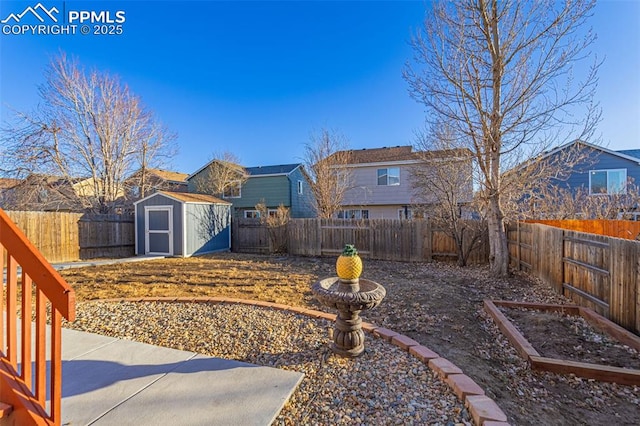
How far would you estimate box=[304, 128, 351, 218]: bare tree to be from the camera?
13383mm

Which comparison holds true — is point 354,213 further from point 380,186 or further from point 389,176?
point 389,176

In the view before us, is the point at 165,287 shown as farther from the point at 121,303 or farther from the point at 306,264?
the point at 306,264

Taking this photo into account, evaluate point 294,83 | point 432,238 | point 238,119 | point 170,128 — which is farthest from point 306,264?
point 170,128

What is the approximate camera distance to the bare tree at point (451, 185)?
9.01 meters

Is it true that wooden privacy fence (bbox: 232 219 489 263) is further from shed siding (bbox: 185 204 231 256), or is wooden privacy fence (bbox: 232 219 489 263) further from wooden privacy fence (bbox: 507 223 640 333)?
wooden privacy fence (bbox: 507 223 640 333)

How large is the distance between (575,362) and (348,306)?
89.6 inches

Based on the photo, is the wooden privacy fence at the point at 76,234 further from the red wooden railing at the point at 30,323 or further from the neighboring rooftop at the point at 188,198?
the red wooden railing at the point at 30,323

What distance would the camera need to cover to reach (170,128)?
15492 millimetres

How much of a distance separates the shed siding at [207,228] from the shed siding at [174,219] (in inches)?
10.8

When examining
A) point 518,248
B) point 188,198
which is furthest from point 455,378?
point 188,198

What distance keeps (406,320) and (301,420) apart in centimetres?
244

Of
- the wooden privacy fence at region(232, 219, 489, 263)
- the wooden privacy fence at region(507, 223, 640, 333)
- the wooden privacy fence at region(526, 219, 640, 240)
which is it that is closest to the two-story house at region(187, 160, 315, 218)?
the wooden privacy fence at region(232, 219, 489, 263)

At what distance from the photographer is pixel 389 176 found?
620 inches

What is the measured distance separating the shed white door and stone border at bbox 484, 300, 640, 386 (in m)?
10.7
